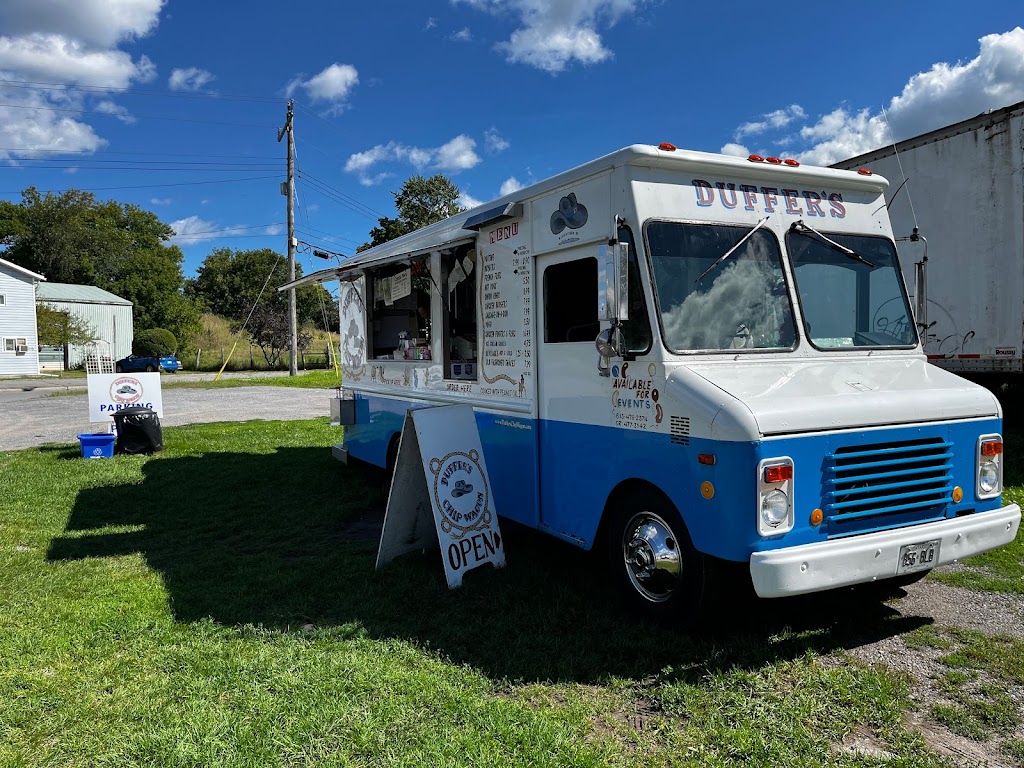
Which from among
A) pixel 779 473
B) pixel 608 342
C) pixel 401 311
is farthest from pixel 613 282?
pixel 401 311

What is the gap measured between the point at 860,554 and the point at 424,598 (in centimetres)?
267

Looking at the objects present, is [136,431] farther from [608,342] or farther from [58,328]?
[58,328]

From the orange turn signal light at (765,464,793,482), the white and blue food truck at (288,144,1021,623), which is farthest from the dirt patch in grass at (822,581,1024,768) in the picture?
the orange turn signal light at (765,464,793,482)

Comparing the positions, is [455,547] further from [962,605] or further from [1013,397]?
[1013,397]

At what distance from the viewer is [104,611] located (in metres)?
4.50

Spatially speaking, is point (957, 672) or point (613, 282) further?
point (613, 282)

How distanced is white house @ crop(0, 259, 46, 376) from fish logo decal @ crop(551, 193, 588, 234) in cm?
4055

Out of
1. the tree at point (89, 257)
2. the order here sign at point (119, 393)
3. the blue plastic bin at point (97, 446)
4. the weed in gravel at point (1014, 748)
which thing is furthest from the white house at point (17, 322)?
the weed in gravel at point (1014, 748)

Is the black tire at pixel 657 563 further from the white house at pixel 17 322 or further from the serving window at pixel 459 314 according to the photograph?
the white house at pixel 17 322

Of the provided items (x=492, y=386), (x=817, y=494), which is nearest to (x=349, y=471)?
(x=492, y=386)

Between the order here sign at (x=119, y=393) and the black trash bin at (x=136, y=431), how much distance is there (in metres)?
0.36

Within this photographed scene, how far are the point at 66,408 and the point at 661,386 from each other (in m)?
19.0

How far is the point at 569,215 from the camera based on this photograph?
4.66 metres

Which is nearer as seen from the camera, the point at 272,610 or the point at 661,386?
the point at 661,386
